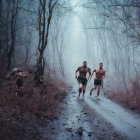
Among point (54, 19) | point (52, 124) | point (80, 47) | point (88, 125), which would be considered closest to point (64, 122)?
point (52, 124)

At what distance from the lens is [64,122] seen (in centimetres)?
443

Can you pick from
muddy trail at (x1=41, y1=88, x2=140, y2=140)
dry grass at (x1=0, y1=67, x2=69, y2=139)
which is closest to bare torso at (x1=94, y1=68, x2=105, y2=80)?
muddy trail at (x1=41, y1=88, x2=140, y2=140)

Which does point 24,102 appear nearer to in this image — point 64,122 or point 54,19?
point 64,122

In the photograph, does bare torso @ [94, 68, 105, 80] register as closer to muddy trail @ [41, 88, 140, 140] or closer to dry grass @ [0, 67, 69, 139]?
muddy trail @ [41, 88, 140, 140]

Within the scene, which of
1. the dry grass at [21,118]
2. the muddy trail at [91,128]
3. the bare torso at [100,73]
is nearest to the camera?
the dry grass at [21,118]

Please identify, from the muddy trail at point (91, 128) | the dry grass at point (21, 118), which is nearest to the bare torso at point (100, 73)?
the muddy trail at point (91, 128)

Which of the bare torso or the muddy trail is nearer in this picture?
the muddy trail

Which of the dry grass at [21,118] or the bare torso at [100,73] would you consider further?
the bare torso at [100,73]

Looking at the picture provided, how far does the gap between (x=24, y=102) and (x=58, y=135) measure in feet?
7.03

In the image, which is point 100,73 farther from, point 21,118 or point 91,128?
point 21,118

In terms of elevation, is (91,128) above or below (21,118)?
below

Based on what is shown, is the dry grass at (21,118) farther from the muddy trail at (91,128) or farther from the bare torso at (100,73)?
the bare torso at (100,73)

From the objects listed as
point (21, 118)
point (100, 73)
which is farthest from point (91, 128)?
point (100, 73)

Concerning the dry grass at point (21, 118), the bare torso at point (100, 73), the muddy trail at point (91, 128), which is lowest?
the muddy trail at point (91, 128)
